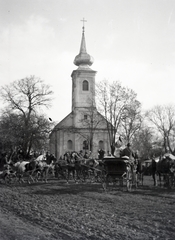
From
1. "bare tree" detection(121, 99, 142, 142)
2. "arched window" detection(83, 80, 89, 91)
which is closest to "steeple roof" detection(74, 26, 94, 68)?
"arched window" detection(83, 80, 89, 91)

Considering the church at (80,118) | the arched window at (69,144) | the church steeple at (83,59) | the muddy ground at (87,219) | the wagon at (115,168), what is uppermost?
the church steeple at (83,59)


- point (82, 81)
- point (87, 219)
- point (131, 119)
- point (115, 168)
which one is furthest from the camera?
point (82, 81)

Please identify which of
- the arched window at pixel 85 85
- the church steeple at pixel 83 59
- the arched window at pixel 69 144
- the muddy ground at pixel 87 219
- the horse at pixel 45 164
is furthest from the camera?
the arched window at pixel 85 85

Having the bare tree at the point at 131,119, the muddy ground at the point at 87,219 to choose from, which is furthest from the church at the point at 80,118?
the muddy ground at the point at 87,219

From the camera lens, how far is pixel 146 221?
7.54 m

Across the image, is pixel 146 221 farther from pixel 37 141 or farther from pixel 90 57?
pixel 90 57

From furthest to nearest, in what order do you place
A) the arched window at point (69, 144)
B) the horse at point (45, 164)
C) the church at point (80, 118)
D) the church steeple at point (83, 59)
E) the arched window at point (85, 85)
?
the arched window at point (85, 85) → the church steeple at point (83, 59) → the arched window at point (69, 144) → the church at point (80, 118) → the horse at point (45, 164)

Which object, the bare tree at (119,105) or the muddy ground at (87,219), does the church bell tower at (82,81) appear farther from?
the muddy ground at (87,219)

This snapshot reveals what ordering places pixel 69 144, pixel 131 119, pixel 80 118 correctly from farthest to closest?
pixel 80 118 → pixel 69 144 → pixel 131 119

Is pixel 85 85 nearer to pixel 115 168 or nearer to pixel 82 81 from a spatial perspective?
pixel 82 81

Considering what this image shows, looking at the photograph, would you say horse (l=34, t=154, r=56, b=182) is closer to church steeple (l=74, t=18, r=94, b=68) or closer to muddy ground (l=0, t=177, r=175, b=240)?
muddy ground (l=0, t=177, r=175, b=240)

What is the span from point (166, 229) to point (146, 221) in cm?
79

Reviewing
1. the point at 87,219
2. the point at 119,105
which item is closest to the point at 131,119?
the point at 119,105

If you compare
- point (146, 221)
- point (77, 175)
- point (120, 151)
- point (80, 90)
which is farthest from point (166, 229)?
point (80, 90)
